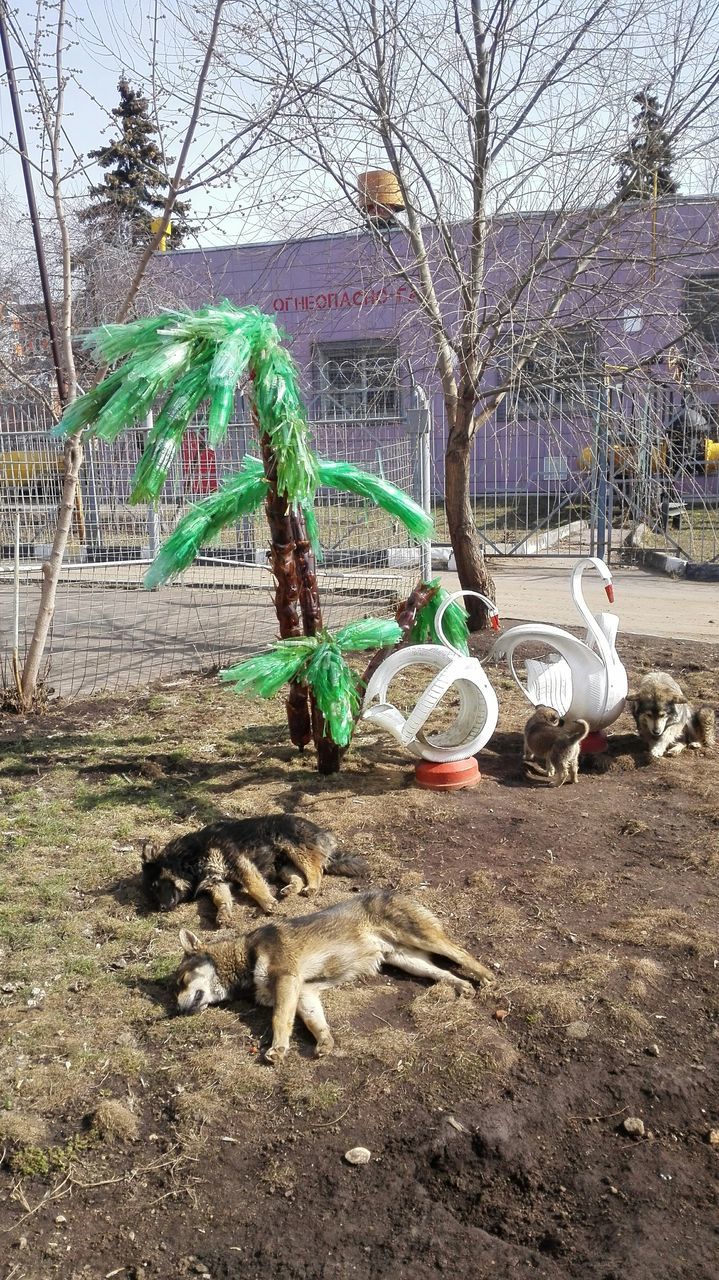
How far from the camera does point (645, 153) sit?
7578mm

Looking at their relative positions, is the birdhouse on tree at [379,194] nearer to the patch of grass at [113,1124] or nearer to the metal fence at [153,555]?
the metal fence at [153,555]

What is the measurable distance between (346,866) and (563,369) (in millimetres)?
4515

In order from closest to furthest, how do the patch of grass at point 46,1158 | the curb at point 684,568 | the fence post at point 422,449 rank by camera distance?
the patch of grass at point 46,1158
the fence post at point 422,449
the curb at point 684,568

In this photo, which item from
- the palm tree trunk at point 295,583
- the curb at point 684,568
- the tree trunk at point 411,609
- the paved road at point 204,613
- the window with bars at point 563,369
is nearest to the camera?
the palm tree trunk at point 295,583

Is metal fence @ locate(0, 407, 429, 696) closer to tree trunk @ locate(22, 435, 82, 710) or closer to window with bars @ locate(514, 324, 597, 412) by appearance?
tree trunk @ locate(22, 435, 82, 710)

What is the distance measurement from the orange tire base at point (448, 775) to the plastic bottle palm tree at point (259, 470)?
1.71ft

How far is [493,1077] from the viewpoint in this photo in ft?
10.8

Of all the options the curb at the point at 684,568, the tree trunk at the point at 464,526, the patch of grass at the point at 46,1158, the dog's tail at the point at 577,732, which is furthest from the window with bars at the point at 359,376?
the patch of grass at the point at 46,1158

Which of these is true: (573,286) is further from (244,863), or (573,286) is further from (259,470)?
(244,863)

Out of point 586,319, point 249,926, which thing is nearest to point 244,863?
point 249,926

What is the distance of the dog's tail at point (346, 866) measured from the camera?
482 centimetres

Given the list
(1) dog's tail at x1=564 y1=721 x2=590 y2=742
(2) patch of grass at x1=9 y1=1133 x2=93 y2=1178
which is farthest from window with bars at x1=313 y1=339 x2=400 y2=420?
(2) patch of grass at x1=9 y1=1133 x2=93 y2=1178

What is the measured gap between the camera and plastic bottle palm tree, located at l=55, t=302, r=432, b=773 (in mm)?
5023

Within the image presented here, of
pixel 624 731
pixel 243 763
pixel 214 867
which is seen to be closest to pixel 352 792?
pixel 243 763
